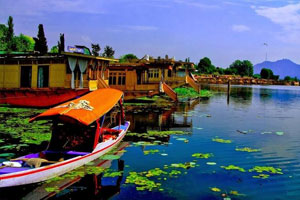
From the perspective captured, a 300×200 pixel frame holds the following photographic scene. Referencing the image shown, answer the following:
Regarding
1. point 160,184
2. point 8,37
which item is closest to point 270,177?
point 160,184

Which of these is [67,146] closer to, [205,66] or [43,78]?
[43,78]

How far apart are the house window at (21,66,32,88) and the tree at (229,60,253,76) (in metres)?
133

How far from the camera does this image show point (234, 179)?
9602 mm

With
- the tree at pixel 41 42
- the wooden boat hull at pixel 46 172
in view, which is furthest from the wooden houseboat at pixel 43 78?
the tree at pixel 41 42

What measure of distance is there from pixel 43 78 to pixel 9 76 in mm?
3262

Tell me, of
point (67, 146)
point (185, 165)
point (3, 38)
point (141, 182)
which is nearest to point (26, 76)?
point (67, 146)

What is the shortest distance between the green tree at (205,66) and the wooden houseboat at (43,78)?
354ft

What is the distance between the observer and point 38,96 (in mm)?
25422

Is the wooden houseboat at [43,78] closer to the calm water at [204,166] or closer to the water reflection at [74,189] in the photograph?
the calm water at [204,166]

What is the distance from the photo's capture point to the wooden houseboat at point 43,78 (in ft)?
81.1

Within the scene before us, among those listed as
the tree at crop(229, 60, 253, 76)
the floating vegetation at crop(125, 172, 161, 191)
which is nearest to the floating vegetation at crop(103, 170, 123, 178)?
the floating vegetation at crop(125, 172, 161, 191)

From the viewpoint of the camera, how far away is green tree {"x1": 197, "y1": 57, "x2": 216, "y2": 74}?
130750mm

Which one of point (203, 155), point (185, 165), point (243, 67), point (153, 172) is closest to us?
point (153, 172)

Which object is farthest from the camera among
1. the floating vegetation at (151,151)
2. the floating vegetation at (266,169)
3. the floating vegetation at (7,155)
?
the floating vegetation at (151,151)
